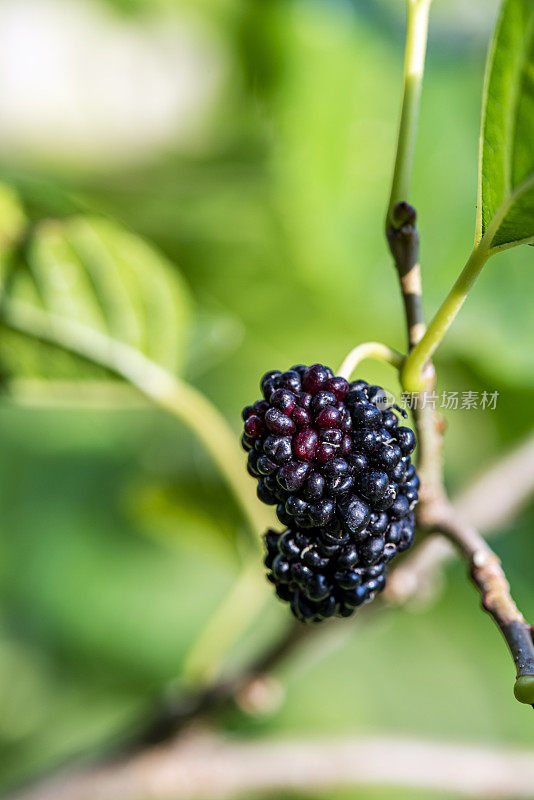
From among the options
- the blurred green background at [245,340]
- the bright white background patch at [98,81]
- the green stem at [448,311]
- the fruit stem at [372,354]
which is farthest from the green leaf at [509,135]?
the bright white background patch at [98,81]

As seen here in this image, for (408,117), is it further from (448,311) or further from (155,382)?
(155,382)

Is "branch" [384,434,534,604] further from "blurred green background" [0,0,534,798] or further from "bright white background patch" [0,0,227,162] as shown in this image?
"bright white background patch" [0,0,227,162]

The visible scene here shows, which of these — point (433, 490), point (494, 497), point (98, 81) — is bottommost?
point (494, 497)

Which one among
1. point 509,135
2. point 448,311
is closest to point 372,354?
point 448,311

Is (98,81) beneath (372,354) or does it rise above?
above

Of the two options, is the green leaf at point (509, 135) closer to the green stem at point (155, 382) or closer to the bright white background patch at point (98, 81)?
the green stem at point (155, 382)

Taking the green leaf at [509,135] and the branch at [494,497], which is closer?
the green leaf at [509,135]
